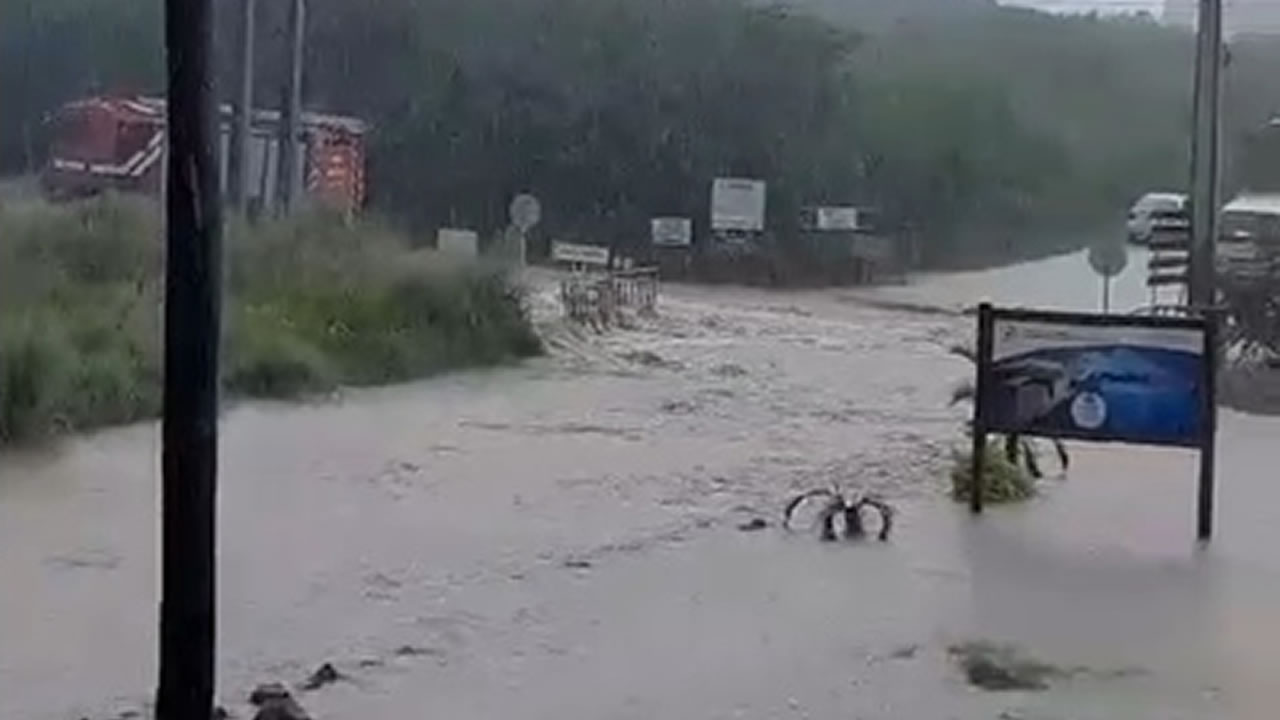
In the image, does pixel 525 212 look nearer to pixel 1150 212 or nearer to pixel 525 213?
pixel 525 213

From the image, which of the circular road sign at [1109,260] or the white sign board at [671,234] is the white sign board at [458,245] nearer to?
the circular road sign at [1109,260]

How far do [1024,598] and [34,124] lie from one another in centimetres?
2467

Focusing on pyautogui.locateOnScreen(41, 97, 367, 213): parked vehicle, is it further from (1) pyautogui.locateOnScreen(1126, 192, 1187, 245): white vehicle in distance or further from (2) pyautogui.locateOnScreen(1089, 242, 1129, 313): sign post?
(1) pyautogui.locateOnScreen(1126, 192, 1187, 245): white vehicle in distance

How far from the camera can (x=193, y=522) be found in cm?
650

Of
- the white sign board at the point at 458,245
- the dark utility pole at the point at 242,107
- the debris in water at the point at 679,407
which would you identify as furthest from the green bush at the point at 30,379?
the white sign board at the point at 458,245

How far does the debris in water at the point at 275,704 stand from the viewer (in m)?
8.03

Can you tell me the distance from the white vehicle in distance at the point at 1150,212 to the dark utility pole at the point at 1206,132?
3.82 feet

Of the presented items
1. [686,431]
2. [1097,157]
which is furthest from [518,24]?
[686,431]

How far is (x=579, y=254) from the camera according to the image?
33438mm

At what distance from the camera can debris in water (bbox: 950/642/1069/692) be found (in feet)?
30.2

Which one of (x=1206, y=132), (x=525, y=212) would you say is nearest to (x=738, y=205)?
(x=525, y=212)

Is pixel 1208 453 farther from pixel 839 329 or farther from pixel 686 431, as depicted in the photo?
pixel 839 329

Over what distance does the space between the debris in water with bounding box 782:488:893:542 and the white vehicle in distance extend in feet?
50.0

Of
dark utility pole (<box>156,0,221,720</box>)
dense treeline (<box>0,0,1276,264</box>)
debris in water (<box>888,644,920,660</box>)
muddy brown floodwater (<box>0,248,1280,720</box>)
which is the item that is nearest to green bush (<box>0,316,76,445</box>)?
muddy brown floodwater (<box>0,248,1280,720</box>)
